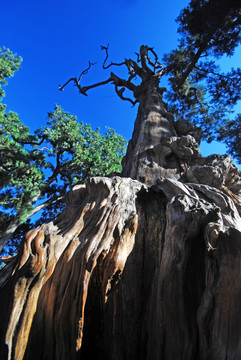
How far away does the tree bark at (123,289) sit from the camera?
1.49 meters

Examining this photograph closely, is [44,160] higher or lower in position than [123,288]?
higher

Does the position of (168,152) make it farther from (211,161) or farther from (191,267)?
(191,267)

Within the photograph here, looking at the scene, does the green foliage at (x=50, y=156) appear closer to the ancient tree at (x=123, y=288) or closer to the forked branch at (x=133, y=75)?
the forked branch at (x=133, y=75)

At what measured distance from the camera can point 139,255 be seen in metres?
2.22

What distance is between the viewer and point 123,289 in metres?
1.96

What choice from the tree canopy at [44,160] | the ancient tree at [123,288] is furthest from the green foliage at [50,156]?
the ancient tree at [123,288]

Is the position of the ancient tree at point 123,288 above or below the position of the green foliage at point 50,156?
below

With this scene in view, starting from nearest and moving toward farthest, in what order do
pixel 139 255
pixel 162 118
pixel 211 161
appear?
1. pixel 139 255
2. pixel 211 161
3. pixel 162 118

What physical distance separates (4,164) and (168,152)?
7.13 m

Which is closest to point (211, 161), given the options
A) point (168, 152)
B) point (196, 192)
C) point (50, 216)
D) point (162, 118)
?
point (168, 152)

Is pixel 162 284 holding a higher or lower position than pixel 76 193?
lower

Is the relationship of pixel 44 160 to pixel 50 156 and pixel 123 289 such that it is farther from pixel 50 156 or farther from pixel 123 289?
pixel 123 289

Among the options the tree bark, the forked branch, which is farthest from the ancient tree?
the forked branch

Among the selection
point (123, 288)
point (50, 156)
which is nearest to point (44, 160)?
point (50, 156)
